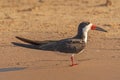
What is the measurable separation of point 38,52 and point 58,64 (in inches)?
49.4

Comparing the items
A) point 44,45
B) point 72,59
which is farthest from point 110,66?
point 44,45

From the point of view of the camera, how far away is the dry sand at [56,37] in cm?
929

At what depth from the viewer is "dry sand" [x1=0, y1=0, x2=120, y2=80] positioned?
30.5ft

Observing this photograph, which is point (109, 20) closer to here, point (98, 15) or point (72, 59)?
point (98, 15)

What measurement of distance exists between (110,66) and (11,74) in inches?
76.7

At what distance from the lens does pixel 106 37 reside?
12750 millimetres

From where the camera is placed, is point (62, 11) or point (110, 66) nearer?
point (110, 66)

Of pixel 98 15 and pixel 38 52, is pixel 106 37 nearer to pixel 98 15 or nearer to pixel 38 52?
pixel 38 52

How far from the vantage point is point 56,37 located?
1302cm

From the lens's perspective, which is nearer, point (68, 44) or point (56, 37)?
point (68, 44)

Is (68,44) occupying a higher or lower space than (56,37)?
higher

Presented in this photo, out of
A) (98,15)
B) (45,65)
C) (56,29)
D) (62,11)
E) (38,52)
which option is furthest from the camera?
(62,11)

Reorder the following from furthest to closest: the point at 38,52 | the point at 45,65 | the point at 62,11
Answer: the point at 62,11 < the point at 38,52 < the point at 45,65

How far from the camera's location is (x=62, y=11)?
1838 cm
